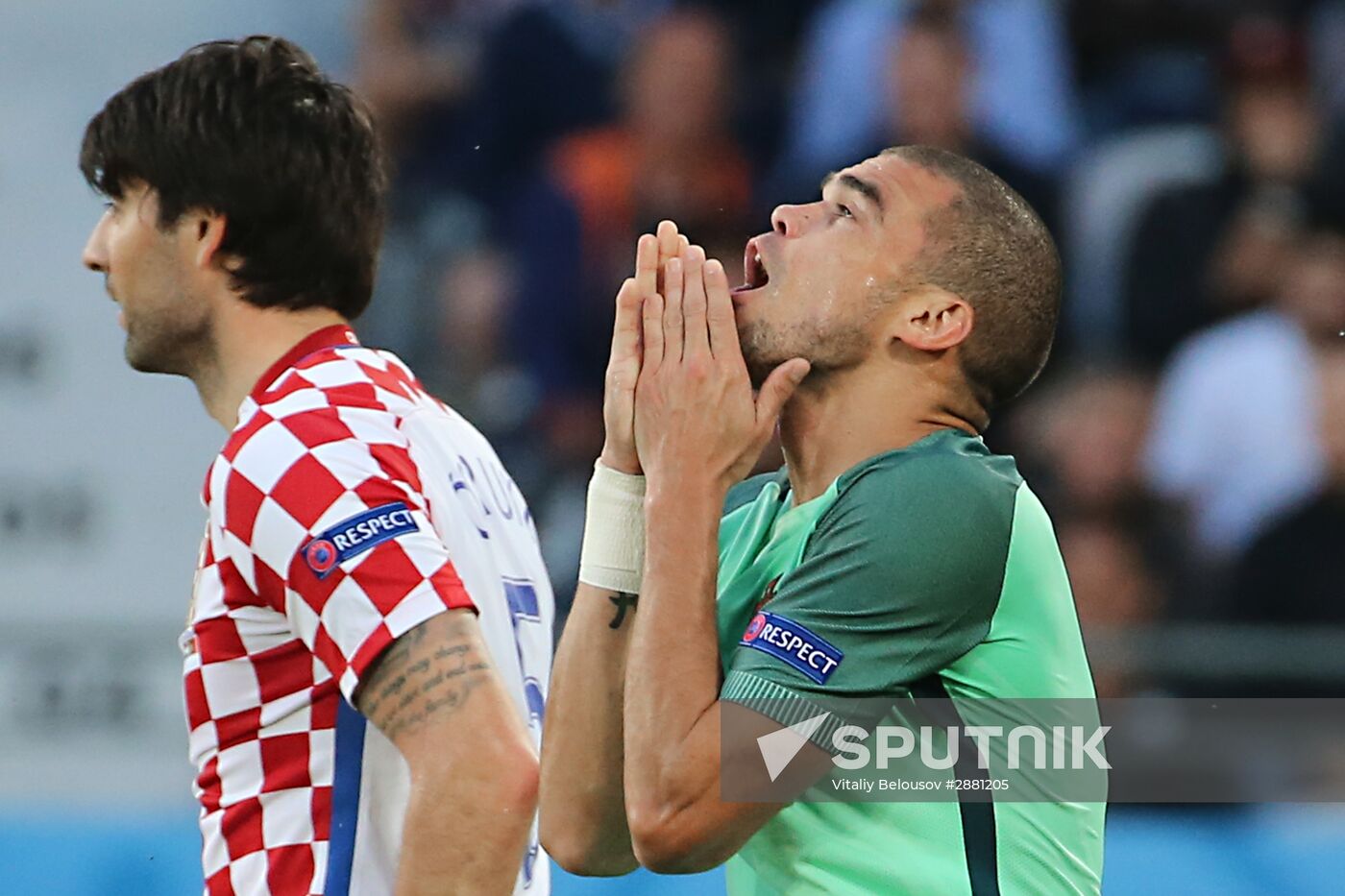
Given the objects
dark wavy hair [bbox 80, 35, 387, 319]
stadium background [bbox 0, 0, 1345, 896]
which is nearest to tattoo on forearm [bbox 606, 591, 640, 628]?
dark wavy hair [bbox 80, 35, 387, 319]

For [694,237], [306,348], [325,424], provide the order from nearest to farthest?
[325,424] → [306,348] → [694,237]

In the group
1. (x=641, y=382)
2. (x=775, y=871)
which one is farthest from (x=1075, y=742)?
(x=641, y=382)

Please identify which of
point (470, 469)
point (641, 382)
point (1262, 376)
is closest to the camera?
point (641, 382)

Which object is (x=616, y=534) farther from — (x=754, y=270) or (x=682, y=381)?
(x=754, y=270)

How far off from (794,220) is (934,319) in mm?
247

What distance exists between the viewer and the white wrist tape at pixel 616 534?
250cm

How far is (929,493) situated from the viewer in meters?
2.32

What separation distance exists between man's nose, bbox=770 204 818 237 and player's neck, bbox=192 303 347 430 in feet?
2.79

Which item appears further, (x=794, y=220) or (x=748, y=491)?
(x=748, y=491)

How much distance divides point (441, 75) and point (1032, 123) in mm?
2318

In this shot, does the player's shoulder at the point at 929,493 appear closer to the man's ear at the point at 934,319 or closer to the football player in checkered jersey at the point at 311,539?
the man's ear at the point at 934,319

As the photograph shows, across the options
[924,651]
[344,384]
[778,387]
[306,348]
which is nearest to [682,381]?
[778,387]

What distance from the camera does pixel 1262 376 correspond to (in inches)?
268

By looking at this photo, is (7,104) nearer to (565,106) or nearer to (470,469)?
(565,106)
